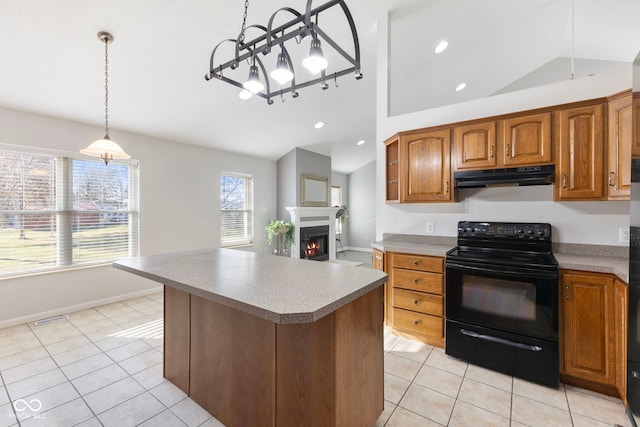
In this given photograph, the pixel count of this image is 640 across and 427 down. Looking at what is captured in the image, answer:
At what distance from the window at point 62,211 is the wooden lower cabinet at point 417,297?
366 cm

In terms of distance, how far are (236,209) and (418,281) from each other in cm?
401

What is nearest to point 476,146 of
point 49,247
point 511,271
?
point 511,271

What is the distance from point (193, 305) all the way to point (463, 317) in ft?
6.97

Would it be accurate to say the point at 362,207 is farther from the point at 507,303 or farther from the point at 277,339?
the point at 277,339

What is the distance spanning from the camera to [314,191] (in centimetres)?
646

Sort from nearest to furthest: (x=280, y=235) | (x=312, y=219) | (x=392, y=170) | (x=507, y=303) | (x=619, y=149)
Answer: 1. (x=619, y=149)
2. (x=507, y=303)
3. (x=392, y=170)
4. (x=280, y=235)
5. (x=312, y=219)

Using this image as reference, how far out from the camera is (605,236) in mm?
2326

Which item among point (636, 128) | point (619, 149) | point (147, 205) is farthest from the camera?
point (147, 205)

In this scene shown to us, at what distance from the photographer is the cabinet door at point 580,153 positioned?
2.14 metres

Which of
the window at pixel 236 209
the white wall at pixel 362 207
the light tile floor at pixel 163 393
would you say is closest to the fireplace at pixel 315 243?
the window at pixel 236 209

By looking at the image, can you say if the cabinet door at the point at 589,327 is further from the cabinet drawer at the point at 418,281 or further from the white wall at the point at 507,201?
the cabinet drawer at the point at 418,281

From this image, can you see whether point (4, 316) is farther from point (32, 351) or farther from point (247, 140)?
point (247, 140)

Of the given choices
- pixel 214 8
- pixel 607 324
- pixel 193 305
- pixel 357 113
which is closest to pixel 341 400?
pixel 193 305

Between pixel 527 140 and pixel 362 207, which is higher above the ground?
pixel 527 140
